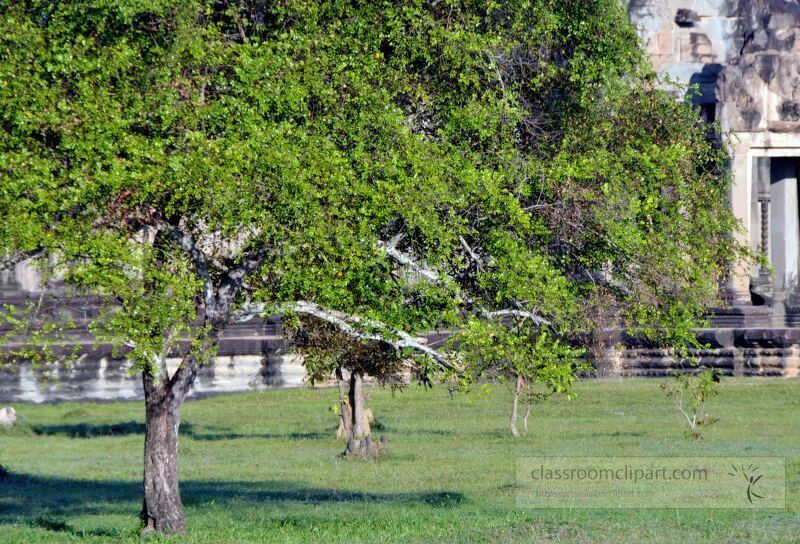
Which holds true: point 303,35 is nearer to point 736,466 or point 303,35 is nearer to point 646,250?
point 646,250

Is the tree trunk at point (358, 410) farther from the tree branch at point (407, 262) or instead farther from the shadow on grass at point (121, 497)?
the tree branch at point (407, 262)

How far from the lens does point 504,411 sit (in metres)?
33.1

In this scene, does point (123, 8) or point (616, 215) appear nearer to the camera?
point (123, 8)

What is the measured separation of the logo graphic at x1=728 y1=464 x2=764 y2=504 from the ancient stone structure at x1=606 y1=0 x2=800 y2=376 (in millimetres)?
15112

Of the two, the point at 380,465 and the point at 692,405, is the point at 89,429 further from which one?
the point at 692,405

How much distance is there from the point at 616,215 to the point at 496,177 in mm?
1662

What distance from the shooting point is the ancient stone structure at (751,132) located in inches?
1511

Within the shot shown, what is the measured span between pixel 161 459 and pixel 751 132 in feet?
91.5

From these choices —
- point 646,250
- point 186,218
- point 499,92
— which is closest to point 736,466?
point 646,250

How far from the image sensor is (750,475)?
71.0 ft

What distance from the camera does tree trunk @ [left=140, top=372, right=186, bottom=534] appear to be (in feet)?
51.7

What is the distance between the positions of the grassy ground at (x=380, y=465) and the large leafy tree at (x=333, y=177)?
5.95 feet

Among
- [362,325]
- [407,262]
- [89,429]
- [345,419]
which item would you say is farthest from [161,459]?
[89,429]

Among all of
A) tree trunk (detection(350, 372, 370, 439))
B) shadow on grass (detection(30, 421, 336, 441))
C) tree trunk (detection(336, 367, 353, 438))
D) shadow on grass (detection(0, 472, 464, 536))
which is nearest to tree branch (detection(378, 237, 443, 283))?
shadow on grass (detection(0, 472, 464, 536))
